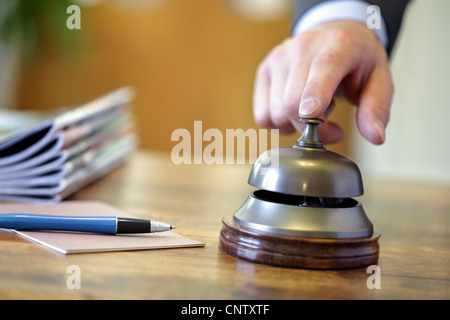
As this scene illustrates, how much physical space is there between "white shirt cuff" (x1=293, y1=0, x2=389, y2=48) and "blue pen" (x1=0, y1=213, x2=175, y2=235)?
548 millimetres

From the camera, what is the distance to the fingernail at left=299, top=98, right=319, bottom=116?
635 mm

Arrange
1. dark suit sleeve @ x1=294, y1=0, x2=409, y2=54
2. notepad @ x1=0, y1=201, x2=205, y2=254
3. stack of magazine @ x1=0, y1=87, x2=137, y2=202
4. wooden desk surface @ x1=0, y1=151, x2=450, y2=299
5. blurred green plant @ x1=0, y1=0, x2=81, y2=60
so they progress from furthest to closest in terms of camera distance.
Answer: blurred green plant @ x1=0, y1=0, x2=81, y2=60 < dark suit sleeve @ x1=294, y1=0, x2=409, y2=54 < stack of magazine @ x1=0, y1=87, x2=137, y2=202 < notepad @ x1=0, y1=201, x2=205, y2=254 < wooden desk surface @ x1=0, y1=151, x2=450, y2=299

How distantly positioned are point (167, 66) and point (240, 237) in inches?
144

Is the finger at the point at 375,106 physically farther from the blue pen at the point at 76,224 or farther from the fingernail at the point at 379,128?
the blue pen at the point at 76,224

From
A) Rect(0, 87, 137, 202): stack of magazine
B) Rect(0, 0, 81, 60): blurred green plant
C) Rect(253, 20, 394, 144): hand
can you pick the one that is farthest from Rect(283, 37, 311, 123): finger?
Rect(0, 0, 81, 60): blurred green plant

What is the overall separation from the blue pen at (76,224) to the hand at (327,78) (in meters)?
0.24

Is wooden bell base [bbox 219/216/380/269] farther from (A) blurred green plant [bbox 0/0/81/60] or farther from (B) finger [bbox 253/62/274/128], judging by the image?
(A) blurred green plant [bbox 0/0/81/60]

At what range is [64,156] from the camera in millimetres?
874

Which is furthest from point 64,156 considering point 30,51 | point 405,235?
point 30,51

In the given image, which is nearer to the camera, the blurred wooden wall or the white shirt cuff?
the white shirt cuff

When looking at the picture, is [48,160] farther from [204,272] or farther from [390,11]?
[390,11]

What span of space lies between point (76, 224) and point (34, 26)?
136 inches

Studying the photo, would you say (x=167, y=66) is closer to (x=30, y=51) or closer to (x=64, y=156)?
(x=30, y=51)

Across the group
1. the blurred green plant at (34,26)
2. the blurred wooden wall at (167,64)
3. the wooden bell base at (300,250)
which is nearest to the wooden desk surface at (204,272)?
the wooden bell base at (300,250)
